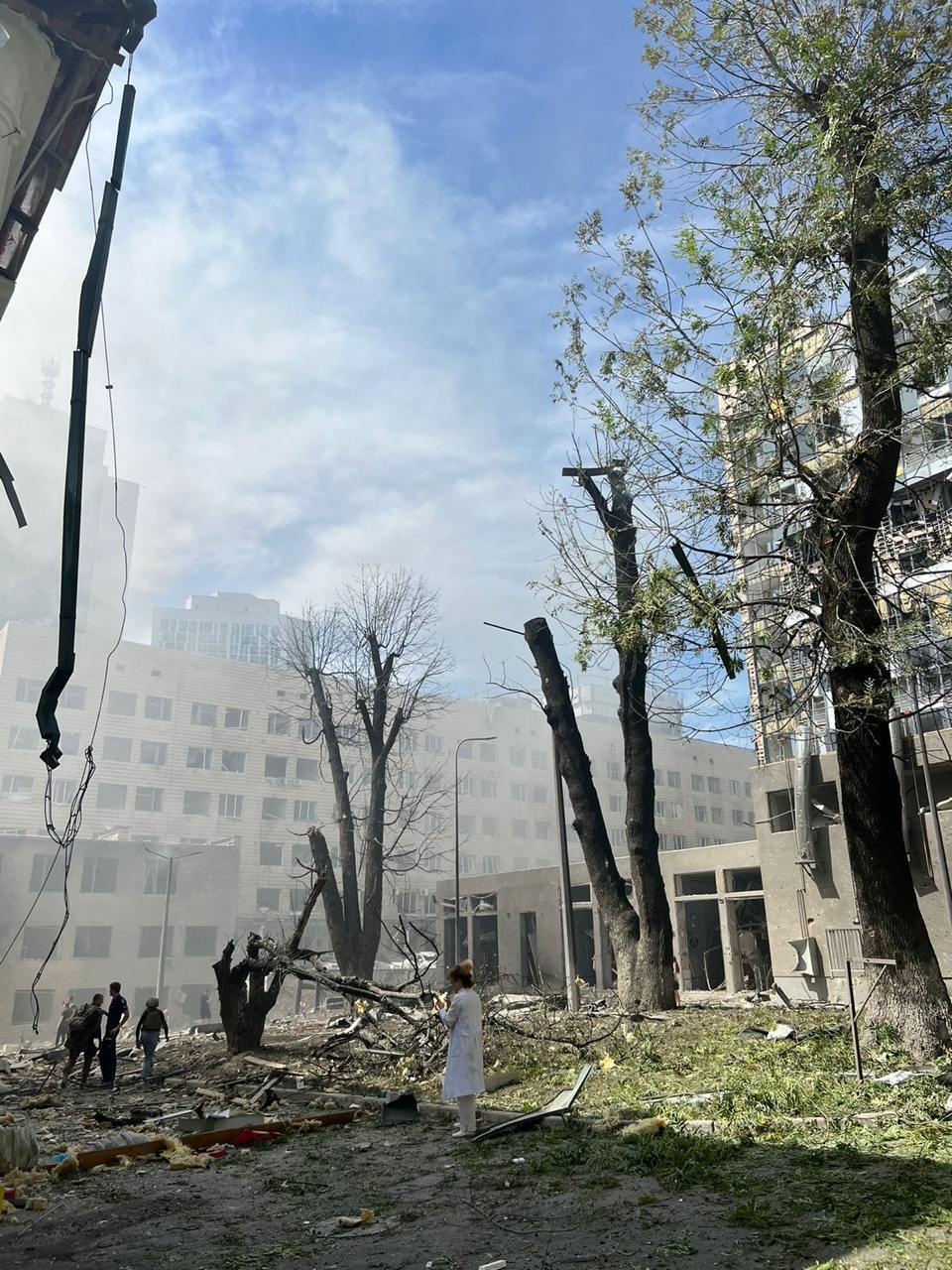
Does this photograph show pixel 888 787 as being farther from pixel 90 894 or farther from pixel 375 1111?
pixel 90 894

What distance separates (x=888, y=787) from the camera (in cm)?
968

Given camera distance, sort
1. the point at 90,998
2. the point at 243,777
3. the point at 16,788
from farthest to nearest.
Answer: the point at 243,777
the point at 16,788
the point at 90,998

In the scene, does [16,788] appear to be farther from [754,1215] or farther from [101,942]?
[754,1215]

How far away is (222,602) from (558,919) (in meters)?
151

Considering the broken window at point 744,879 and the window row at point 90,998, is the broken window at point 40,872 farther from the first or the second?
the broken window at point 744,879

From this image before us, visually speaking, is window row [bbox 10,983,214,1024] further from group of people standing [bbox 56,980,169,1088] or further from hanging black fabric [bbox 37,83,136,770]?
hanging black fabric [bbox 37,83,136,770]

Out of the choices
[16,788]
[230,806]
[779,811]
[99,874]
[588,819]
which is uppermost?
[16,788]

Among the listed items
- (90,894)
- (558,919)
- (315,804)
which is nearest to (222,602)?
(315,804)

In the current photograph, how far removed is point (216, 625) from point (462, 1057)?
171m

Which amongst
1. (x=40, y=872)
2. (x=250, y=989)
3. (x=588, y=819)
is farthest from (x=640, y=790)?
Result: (x=40, y=872)

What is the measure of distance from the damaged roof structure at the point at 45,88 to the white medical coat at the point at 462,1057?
271 inches

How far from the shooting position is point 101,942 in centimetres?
4347

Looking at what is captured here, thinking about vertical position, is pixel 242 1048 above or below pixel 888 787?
below

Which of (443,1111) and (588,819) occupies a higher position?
(588,819)
